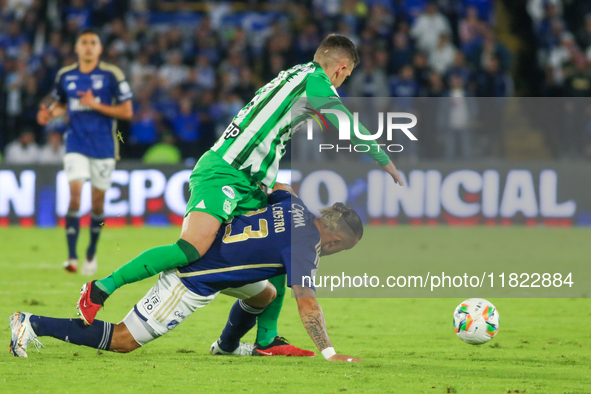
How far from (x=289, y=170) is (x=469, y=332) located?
26.9 ft

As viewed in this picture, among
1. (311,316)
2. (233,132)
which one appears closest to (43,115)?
(233,132)

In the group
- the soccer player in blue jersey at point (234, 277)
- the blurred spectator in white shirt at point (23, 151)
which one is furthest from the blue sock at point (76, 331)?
the blurred spectator in white shirt at point (23, 151)

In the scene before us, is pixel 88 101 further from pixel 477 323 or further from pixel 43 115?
pixel 477 323

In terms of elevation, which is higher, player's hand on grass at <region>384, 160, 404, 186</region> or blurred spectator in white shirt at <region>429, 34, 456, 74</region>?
blurred spectator in white shirt at <region>429, 34, 456, 74</region>

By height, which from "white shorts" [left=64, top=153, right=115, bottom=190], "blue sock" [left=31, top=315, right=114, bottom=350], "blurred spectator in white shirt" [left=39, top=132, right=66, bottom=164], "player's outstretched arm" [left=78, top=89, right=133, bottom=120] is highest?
"blurred spectator in white shirt" [left=39, top=132, right=66, bottom=164]

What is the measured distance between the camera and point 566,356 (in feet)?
18.4

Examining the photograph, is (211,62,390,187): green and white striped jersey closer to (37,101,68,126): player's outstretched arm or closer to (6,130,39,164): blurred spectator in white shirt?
(37,101,68,126): player's outstretched arm

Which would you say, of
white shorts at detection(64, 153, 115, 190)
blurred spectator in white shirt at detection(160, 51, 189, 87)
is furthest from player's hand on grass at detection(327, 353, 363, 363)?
blurred spectator in white shirt at detection(160, 51, 189, 87)

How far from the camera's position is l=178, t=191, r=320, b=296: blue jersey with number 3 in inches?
202

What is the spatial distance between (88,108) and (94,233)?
142 cm

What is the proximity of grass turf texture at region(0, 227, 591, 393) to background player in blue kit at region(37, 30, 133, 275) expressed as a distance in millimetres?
726

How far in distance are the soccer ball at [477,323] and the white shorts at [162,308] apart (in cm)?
184

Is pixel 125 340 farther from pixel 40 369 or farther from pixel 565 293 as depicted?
pixel 565 293

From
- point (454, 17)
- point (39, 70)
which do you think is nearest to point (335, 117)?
point (39, 70)
